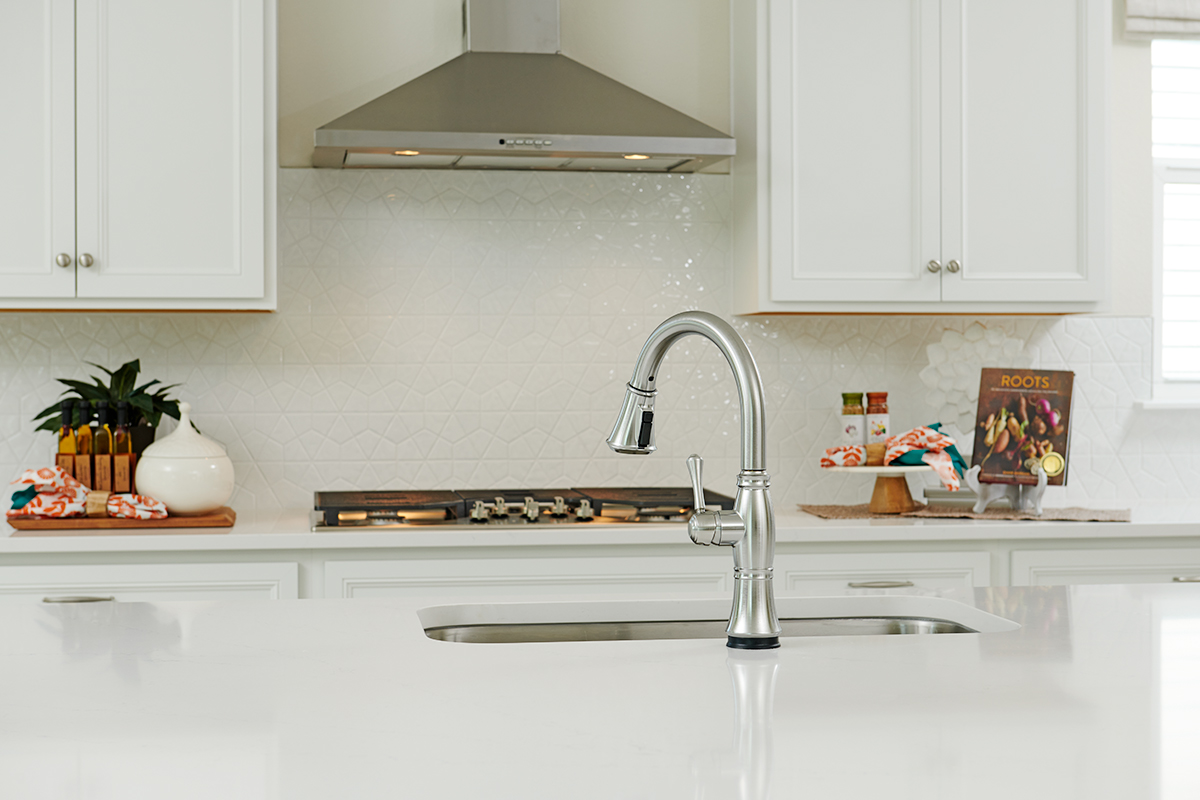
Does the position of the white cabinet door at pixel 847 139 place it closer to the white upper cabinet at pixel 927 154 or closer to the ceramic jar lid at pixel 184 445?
the white upper cabinet at pixel 927 154

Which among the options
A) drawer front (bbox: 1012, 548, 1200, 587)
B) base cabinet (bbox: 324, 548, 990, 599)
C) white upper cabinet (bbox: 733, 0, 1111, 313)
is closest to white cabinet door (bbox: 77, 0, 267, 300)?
base cabinet (bbox: 324, 548, 990, 599)

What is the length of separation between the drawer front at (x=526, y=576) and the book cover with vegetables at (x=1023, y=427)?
2.71ft

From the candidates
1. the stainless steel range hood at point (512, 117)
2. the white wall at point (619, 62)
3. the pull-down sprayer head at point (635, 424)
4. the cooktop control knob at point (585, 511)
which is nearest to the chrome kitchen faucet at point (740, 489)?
the pull-down sprayer head at point (635, 424)

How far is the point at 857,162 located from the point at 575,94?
2.53ft

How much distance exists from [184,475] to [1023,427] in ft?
7.01

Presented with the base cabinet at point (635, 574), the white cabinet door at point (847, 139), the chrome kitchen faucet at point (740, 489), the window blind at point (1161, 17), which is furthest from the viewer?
the window blind at point (1161, 17)

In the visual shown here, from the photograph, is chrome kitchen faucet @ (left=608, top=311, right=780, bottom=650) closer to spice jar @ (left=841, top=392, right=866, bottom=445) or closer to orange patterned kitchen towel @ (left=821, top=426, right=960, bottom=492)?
orange patterned kitchen towel @ (left=821, top=426, right=960, bottom=492)

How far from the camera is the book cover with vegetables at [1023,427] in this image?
2844mm

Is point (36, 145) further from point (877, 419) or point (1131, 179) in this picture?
point (1131, 179)

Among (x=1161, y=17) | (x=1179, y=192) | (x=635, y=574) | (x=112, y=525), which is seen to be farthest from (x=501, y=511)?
(x=1161, y=17)

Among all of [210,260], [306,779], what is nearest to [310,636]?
[306,779]

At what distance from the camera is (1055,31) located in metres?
2.94

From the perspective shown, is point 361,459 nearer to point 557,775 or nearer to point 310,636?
point 310,636

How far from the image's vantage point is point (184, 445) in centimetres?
266
